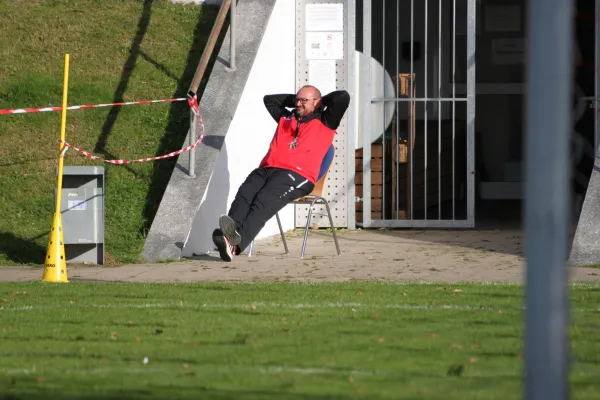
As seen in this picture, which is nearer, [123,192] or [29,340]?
[29,340]

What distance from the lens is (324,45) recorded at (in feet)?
46.2

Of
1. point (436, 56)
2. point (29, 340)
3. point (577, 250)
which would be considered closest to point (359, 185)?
point (436, 56)

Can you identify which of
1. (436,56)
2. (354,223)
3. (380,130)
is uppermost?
(436,56)

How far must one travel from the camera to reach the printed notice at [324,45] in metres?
14.1

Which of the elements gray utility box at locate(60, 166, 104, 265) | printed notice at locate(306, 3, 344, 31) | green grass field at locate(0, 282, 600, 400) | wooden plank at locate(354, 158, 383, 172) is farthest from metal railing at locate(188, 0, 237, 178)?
green grass field at locate(0, 282, 600, 400)

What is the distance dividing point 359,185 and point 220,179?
2931 mm

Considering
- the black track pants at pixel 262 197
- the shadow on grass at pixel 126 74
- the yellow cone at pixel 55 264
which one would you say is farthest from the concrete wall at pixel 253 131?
the yellow cone at pixel 55 264

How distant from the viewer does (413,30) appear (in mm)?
14172

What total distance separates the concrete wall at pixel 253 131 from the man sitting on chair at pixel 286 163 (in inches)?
28.7

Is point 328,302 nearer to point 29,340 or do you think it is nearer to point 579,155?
point 29,340

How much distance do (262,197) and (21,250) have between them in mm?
2174

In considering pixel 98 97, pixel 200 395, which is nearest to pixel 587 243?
pixel 98 97

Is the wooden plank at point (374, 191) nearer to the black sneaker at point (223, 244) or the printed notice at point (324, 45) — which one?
the printed notice at point (324, 45)

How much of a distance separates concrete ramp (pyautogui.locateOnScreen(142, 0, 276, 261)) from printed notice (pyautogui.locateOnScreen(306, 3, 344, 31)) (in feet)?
2.59
